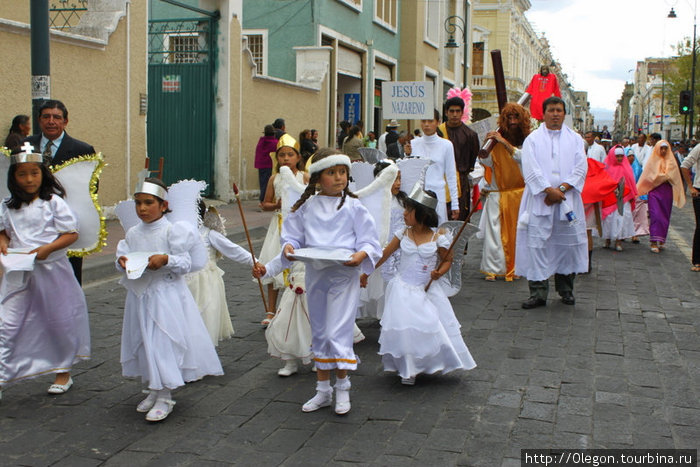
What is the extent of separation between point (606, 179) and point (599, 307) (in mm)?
2719

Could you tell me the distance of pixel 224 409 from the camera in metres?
4.72

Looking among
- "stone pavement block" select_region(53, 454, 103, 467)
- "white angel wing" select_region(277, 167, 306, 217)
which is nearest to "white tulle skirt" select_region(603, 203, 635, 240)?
"white angel wing" select_region(277, 167, 306, 217)

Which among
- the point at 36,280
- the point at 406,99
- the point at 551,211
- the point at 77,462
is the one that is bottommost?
the point at 77,462

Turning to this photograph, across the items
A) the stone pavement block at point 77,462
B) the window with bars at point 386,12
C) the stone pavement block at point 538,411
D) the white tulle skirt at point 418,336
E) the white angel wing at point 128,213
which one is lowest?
the stone pavement block at point 77,462

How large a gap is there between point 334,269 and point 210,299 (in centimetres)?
135

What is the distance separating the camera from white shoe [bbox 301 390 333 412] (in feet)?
15.3

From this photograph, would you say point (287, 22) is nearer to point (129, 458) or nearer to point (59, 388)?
point (59, 388)

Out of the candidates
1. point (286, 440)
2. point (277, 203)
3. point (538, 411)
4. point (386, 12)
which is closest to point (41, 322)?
point (286, 440)

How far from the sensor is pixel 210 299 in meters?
5.71

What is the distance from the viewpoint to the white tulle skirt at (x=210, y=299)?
5.68m

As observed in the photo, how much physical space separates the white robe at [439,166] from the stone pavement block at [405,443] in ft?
13.9

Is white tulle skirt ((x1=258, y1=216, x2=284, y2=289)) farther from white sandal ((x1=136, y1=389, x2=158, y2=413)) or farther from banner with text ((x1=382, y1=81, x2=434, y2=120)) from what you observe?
banner with text ((x1=382, y1=81, x2=434, y2=120))

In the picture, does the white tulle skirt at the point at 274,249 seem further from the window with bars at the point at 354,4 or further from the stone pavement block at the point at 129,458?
the window with bars at the point at 354,4

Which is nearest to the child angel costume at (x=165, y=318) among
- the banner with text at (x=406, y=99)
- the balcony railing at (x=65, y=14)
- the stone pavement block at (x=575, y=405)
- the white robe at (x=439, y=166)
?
the stone pavement block at (x=575, y=405)
